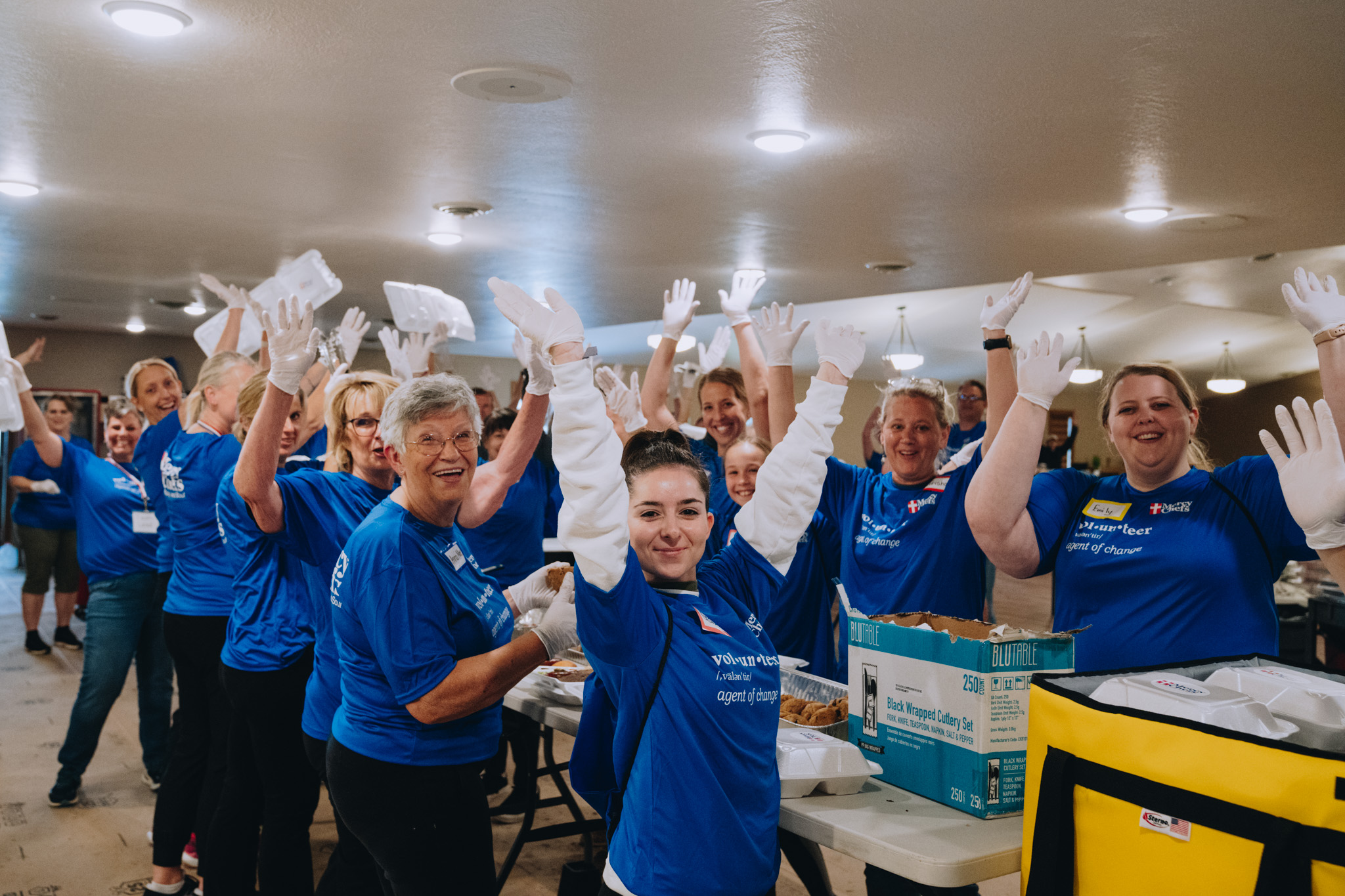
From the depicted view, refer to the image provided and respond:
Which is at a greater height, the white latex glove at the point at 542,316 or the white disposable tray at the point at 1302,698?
the white latex glove at the point at 542,316

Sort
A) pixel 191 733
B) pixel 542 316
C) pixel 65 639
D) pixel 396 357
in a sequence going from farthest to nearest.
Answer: pixel 65 639 < pixel 396 357 < pixel 191 733 < pixel 542 316

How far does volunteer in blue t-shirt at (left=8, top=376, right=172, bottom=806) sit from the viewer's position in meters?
3.75

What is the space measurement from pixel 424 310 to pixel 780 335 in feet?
9.41

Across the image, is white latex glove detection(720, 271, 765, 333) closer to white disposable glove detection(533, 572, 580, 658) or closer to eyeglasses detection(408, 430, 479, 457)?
eyeglasses detection(408, 430, 479, 457)

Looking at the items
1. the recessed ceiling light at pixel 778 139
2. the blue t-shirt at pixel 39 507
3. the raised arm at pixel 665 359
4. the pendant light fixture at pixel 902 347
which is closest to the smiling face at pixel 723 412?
the raised arm at pixel 665 359

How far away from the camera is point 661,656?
148 cm

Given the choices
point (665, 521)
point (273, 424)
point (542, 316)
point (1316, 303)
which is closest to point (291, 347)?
point (273, 424)

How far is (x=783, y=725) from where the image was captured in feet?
6.59

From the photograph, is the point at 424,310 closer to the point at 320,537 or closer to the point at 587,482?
the point at 320,537

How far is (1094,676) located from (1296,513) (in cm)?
53

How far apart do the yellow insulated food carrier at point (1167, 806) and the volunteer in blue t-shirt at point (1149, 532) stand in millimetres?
625

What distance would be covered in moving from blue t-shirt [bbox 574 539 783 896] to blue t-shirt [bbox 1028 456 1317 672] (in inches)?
36.1

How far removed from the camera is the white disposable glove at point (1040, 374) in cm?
198

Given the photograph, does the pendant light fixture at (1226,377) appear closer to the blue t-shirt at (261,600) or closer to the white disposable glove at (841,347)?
the white disposable glove at (841,347)
